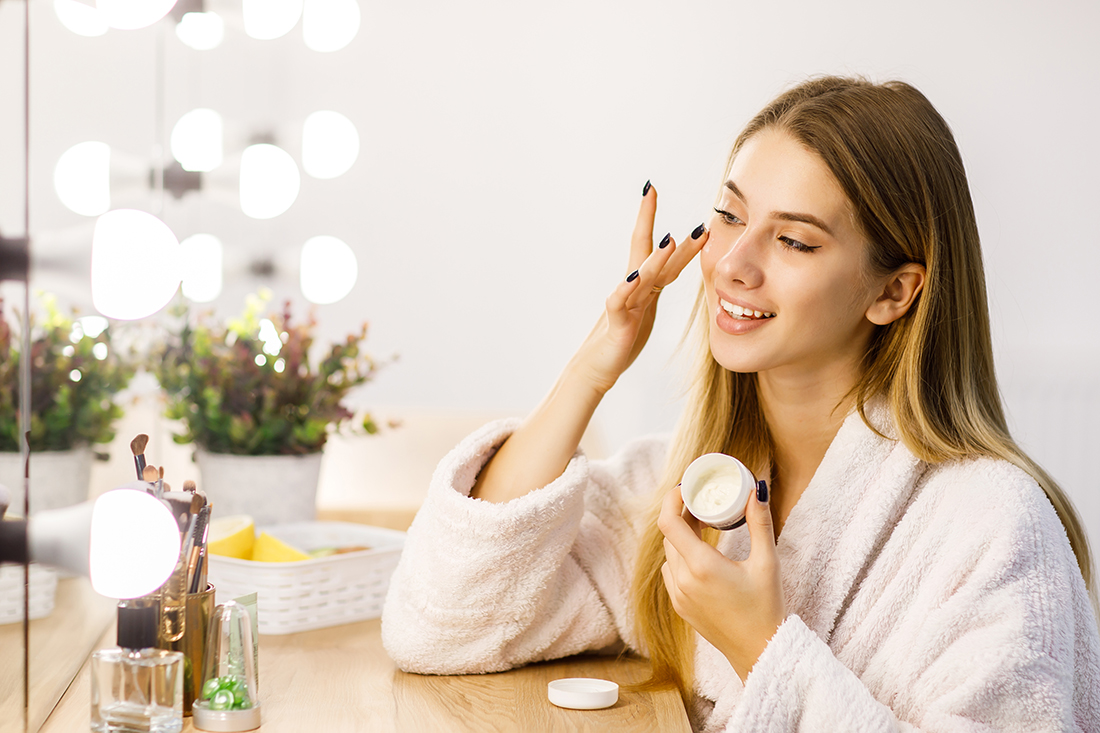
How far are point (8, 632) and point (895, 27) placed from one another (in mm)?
3035

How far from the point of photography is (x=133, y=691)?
76 cm

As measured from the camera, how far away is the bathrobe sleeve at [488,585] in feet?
3.31

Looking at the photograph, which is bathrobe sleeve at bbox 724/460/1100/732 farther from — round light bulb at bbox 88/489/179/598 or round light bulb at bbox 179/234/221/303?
round light bulb at bbox 179/234/221/303

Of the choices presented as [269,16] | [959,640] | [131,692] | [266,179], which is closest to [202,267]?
[266,179]

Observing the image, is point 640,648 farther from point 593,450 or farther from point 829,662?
point 593,450

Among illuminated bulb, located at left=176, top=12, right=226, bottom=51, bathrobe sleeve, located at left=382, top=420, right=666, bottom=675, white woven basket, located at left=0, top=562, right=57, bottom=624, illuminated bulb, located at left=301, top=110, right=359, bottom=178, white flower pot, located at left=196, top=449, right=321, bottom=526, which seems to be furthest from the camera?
illuminated bulb, located at left=301, top=110, right=359, bottom=178

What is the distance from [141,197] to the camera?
4.63ft

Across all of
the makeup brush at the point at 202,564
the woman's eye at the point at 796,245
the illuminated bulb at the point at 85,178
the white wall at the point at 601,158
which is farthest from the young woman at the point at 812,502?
the white wall at the point at 601,158

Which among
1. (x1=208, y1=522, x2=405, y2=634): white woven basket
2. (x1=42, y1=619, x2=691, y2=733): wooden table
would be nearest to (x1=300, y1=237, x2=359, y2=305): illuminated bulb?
(x1=208, y1=522, x2=405, y2=634): white woven basket

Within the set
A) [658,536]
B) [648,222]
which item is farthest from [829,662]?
[648,222]

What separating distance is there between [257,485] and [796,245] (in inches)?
33.2

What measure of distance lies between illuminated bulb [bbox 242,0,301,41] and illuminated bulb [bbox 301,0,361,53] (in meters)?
0.14

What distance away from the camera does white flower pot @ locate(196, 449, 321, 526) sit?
139 cm

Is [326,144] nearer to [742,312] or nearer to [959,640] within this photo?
[742,312]
